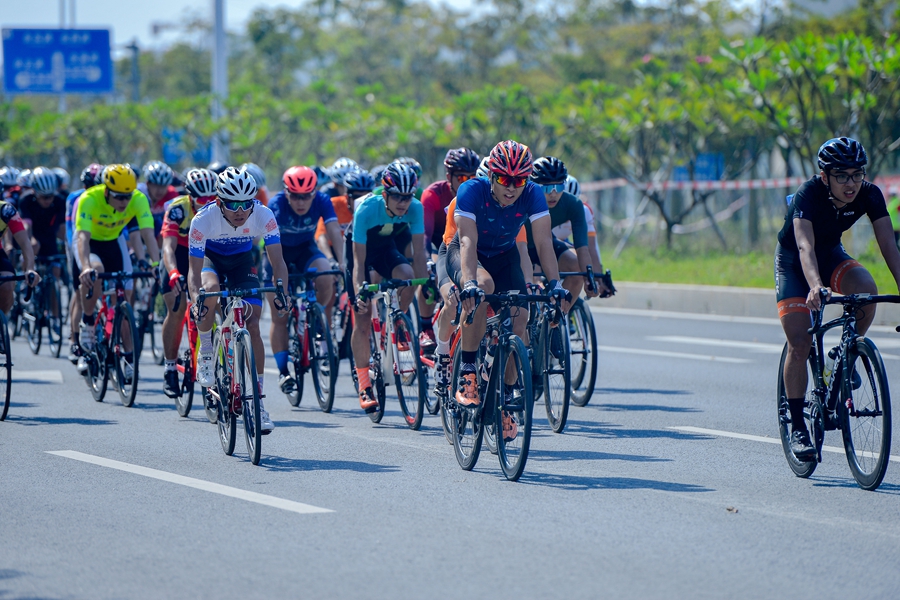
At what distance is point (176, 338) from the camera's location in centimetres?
1001

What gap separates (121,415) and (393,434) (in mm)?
2390

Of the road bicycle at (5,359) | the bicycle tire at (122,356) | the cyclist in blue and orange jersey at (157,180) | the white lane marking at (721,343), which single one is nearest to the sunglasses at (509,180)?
the road bicycle at (5,359)

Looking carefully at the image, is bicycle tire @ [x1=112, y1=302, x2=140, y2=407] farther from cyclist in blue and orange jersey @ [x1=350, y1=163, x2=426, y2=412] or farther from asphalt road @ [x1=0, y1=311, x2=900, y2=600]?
cyclist in blue and orange jersey @ [x1=350, y1=163, x2=426, y2=412]

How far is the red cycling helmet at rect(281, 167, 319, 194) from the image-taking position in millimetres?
10414

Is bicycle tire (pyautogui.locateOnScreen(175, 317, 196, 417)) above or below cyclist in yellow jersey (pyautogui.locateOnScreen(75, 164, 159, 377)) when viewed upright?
below

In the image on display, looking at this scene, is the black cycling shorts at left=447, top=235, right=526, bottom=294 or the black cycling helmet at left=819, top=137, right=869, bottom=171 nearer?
the black cycling helmet at left=819, top=137, right=869, bottom=171

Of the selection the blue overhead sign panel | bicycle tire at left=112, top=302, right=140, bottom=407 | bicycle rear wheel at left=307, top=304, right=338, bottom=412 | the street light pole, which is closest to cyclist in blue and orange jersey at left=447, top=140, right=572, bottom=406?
bicycle rear wheel at left=307, top=304, right=338, bottom=412

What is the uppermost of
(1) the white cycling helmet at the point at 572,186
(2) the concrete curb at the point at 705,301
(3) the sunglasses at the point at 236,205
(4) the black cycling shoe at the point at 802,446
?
(1) the white cycling helmet at the point at 572,186

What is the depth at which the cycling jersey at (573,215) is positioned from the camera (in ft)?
31.9

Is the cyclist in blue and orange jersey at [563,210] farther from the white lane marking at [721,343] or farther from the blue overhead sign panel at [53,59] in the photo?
the blue overhead sign panel at [53,59]

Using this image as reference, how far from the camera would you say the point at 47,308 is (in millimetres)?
14219

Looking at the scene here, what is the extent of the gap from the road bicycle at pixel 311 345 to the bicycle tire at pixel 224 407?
1.75m

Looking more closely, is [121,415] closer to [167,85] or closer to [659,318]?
[659,318]

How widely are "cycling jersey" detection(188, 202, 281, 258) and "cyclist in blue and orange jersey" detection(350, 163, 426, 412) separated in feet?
2.76
